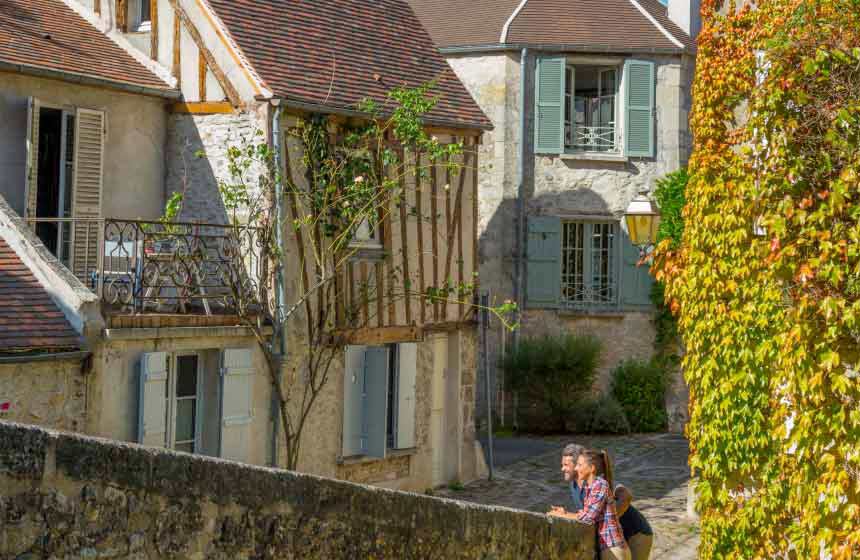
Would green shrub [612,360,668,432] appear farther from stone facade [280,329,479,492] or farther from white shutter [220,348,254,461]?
white shutter [220,348,254,461]

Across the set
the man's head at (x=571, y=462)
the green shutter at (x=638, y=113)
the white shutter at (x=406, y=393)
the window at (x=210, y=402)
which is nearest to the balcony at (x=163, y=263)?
the window at (x=210, y=402)

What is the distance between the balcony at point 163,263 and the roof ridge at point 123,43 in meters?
1.66

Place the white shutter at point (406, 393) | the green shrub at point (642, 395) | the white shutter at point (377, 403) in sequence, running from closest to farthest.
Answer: the white shutter at point (377, 403) → the white shutter at point (406, 393) → the green shrub at point (642, 395)

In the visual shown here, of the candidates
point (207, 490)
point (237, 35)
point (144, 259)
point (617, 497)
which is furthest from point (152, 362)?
point (207, 490)

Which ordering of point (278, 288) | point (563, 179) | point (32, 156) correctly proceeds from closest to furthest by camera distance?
point (32, 156) < point (278, 288) < point (563, 179)

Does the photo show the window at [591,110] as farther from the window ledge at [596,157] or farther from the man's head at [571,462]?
the man's head at [571,462]

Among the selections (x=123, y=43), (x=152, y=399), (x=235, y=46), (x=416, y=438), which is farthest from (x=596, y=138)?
(x=152, y=399)

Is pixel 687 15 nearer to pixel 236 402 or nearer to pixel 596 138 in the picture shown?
pixel 596 138

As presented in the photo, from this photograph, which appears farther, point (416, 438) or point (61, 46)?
point (416, 438)

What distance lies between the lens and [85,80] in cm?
1258

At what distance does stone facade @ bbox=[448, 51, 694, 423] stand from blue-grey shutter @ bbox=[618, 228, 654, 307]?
209 mm

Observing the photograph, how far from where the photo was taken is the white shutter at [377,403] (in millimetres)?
13945

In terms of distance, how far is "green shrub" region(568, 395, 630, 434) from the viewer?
62.8 ft

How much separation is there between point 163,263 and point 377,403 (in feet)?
10.5
